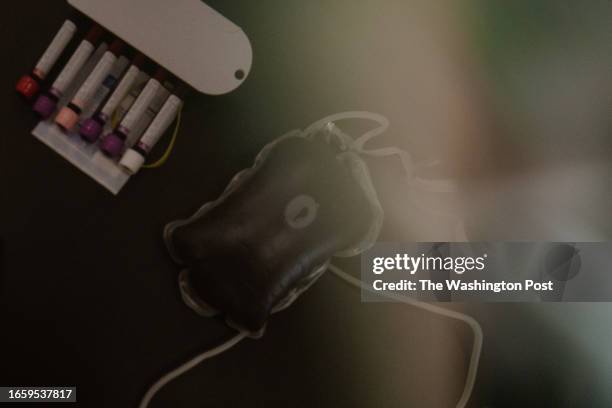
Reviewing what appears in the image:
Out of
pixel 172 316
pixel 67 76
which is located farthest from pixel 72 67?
pixel 172 316

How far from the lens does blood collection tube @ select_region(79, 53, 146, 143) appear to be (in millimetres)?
782

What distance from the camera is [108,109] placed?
0.79 metres

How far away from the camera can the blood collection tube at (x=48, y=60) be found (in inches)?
31.1

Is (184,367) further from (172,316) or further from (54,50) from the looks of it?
(54,50)

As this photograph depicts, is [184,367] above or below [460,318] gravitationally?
below

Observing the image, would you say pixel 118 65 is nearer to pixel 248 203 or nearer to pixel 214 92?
pixel 214 92

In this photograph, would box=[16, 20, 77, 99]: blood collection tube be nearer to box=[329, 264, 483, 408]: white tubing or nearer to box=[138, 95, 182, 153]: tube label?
box=[138, 95, 182, 153]: tube label

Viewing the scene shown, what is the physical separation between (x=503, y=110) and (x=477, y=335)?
13.8 inches

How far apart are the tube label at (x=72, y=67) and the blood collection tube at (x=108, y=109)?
0.07m

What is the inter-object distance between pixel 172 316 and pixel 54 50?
445 mm

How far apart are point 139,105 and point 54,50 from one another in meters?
0.16

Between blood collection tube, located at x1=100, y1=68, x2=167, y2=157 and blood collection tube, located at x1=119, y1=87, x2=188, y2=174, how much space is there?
2cm

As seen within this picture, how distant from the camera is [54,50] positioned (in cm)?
80

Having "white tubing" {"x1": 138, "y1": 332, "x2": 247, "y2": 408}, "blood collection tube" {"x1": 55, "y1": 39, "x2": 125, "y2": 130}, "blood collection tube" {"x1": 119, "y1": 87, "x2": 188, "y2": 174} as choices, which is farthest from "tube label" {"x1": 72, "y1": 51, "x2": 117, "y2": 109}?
"white tubing" {"x1": 138, "y1": 332, "x2": 247, "y2": 408}
